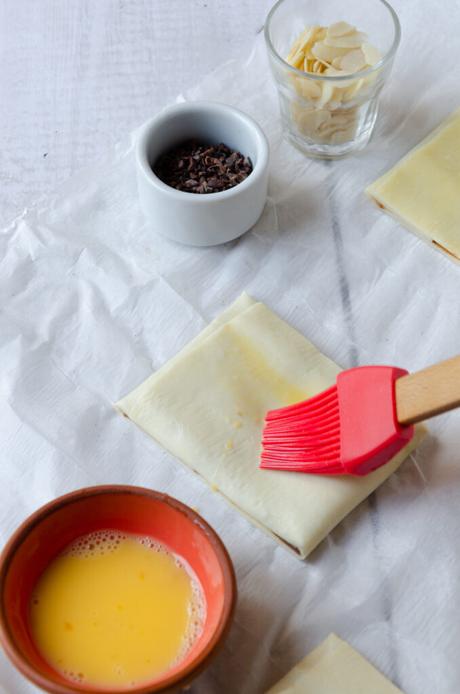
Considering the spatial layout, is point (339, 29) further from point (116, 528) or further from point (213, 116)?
point (116, 528)

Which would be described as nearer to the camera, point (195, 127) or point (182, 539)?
point (182, 539)

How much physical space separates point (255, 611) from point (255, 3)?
84 centimetres

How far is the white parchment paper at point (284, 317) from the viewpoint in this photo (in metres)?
0.86

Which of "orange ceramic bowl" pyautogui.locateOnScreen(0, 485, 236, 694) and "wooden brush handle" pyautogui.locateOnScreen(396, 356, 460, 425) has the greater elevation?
"wooden brush handle" pyautogui.locateOnScreen(396, 356, 460, 425)

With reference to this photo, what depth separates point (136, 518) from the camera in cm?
83

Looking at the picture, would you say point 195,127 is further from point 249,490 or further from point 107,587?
point 107,587

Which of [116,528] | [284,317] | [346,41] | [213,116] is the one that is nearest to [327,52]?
[346,41]

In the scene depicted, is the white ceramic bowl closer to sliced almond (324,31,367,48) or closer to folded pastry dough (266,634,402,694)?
sliced almond (324,31,367,48)

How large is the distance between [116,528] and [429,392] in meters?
0.30

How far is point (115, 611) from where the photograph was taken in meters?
0.80

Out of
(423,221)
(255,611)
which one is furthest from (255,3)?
(255,611)

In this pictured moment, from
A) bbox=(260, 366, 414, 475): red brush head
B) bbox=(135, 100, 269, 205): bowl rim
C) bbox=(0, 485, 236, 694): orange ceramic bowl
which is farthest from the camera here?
bbox=(135, 100, 269, 205): bowl rim

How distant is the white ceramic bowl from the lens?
3.36 ft

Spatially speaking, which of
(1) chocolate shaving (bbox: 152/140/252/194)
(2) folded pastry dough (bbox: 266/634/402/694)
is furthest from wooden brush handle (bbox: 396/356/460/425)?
(1) chocolate shaving (bbox: 152/140/252/194)
